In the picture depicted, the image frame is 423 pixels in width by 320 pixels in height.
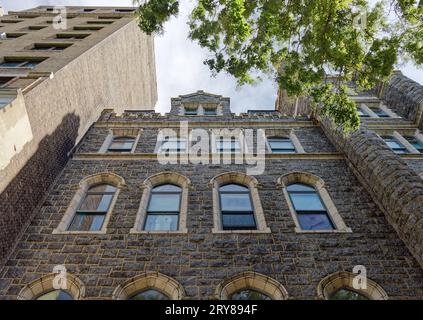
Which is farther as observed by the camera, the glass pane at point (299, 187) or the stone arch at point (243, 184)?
the glass pane at point (299, 187)

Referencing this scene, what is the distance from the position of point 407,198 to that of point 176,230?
6.31 meters

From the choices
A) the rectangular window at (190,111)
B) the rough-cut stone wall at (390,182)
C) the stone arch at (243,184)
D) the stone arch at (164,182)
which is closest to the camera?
the rough-cut stone wall at (390,182)

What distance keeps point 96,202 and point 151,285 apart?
13.3ft

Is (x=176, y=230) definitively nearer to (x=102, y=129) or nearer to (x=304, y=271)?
(x=304, y=271)

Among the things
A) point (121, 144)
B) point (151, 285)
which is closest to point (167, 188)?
point (121, 144)

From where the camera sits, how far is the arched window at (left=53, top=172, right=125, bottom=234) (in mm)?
10078

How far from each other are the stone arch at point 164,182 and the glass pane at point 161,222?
0.61 ft

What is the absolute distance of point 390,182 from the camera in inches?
404

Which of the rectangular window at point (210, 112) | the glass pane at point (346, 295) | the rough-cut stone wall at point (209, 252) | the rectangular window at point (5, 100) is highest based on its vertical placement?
the rectangular window at point (210, 112)

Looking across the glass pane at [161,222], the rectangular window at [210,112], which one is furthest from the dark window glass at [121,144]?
the glass pane at [161,222]

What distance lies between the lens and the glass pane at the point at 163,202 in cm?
1088

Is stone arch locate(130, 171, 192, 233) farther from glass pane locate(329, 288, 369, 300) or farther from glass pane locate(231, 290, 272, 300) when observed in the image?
glass pane locate(329, 288, 369, 300)

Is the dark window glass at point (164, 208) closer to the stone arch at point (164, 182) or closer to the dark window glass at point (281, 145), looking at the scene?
the stone arch at point (164, 182)

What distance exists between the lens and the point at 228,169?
12.7m
